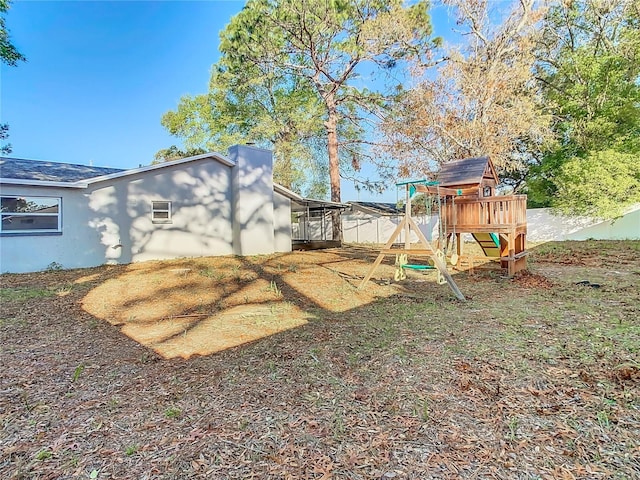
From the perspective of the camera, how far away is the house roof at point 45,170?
9.22 m

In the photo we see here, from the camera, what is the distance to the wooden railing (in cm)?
793

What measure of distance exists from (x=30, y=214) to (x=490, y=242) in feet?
38.3

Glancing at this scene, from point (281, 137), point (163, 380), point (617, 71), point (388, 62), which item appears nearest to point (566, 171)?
point (617, 71)

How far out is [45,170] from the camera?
10.3 meters

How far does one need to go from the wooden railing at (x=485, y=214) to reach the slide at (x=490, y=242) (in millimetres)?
471

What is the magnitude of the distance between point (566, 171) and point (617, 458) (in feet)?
Result: 53.5

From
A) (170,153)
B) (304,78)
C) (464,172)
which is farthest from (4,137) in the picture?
(464,172)

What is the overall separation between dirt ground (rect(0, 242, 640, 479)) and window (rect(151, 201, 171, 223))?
5.13 metres

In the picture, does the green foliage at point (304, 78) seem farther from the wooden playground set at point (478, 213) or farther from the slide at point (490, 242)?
the slide at point (490, 242)

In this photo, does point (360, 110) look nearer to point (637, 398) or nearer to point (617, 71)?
point (617, 71)

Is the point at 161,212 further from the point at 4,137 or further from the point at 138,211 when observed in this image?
the point at 4,137

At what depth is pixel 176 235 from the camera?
449 inches

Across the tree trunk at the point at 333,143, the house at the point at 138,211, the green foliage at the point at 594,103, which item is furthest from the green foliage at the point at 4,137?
the green foliage at the point at 594,103

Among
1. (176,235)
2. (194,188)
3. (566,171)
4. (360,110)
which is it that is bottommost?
(176,235)
